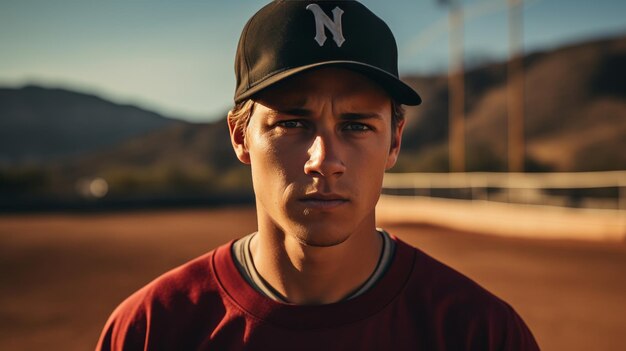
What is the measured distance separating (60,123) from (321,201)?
517 ft

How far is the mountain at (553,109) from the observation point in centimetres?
7475

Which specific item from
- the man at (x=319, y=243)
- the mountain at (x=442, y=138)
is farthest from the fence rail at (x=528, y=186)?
the mountain at (x=442, y=138)

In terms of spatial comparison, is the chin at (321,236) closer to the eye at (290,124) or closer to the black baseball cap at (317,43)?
the eye at (290,124)

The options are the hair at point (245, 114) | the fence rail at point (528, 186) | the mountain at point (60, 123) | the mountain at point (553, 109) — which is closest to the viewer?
the hair at point (245, 114)

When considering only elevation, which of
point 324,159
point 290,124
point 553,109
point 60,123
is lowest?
point 324,159

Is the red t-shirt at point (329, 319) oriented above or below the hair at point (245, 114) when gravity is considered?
below

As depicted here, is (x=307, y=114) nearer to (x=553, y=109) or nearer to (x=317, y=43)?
(x=317, y=43)

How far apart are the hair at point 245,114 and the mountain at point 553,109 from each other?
67.6 meters

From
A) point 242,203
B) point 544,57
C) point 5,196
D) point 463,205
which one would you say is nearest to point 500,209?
point 463,205

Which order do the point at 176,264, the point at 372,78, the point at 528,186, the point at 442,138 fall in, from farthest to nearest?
the point at 442,138
the point at 528,186
the point at 176,264
the point at 372,78

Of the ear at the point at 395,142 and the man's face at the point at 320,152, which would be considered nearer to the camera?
the man's face at the point at 320,152

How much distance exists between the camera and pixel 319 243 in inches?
68.2

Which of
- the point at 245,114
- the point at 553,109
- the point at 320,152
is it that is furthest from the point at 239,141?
the point at 553,109

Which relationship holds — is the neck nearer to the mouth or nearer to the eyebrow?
the mouth
